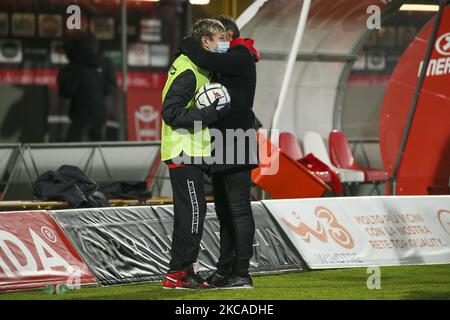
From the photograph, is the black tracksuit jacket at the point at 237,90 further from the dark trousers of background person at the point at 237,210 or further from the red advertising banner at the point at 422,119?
the red advertising banner at the point at 422,119

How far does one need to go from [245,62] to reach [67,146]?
5472 mm

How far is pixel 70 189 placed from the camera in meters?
11.8

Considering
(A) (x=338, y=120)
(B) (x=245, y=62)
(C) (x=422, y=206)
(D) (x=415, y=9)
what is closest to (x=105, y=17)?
(A) (x=338, y=120)

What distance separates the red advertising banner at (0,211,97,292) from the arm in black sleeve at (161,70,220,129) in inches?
54.8

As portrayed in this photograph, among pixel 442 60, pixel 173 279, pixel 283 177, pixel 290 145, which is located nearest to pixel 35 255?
pixel 173 279

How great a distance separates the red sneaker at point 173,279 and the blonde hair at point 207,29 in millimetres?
1622

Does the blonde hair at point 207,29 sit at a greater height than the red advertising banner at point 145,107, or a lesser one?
greater

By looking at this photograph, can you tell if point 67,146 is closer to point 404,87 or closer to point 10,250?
point 404,87

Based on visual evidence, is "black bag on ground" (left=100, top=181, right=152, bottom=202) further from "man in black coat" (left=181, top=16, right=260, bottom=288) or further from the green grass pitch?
"man in black coat" (left=181, top=16, right=260, bottom=288)

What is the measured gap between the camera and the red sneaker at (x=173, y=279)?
8.33 m

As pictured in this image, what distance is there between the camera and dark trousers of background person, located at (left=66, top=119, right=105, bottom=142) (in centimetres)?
1428

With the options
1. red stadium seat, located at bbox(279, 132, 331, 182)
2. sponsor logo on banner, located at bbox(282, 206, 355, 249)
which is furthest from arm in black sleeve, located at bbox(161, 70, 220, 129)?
red stadium seat, located at bbox(279, 132, 331, 182)

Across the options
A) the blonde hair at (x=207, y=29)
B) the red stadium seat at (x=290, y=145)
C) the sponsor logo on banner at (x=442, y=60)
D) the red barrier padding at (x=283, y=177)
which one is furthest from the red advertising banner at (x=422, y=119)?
the blonde hair at (x=207, y=29)

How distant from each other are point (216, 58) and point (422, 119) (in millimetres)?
5771
